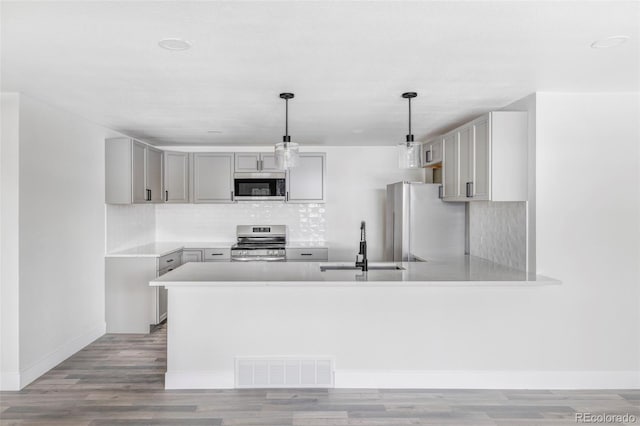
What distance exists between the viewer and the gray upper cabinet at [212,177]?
5688 millimetres

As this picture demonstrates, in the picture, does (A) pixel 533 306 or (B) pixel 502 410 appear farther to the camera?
(A) pixel 533 306

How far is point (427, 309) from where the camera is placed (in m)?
3.26

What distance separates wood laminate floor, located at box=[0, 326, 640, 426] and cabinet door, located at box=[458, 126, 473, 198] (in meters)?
1.66

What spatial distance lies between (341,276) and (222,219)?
326 centimetres

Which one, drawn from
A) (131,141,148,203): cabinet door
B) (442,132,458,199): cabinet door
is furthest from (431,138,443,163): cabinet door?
(131,141,148,203): cabinet door

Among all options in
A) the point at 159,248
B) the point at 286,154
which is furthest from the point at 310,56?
the point at 159,248

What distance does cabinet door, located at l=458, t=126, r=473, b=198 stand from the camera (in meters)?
3.66

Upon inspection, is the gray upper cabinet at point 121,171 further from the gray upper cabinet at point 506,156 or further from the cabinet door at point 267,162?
the gray upper cabinet at point 506,156

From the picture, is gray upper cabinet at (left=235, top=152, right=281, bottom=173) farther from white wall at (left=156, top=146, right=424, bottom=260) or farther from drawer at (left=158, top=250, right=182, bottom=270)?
drawer at (left=158, top=250, right=182, bottom=270)

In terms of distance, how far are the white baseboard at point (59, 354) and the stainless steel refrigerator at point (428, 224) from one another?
→ 10.6ft

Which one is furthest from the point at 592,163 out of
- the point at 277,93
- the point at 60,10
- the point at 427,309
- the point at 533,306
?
the point at 60,10

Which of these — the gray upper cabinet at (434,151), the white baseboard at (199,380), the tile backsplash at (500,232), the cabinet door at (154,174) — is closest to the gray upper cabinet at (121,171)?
the cabinet door at (154,174)

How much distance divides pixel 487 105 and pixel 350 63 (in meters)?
1.62

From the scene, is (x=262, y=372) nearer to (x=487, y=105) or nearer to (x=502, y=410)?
(x=502, y=410)
